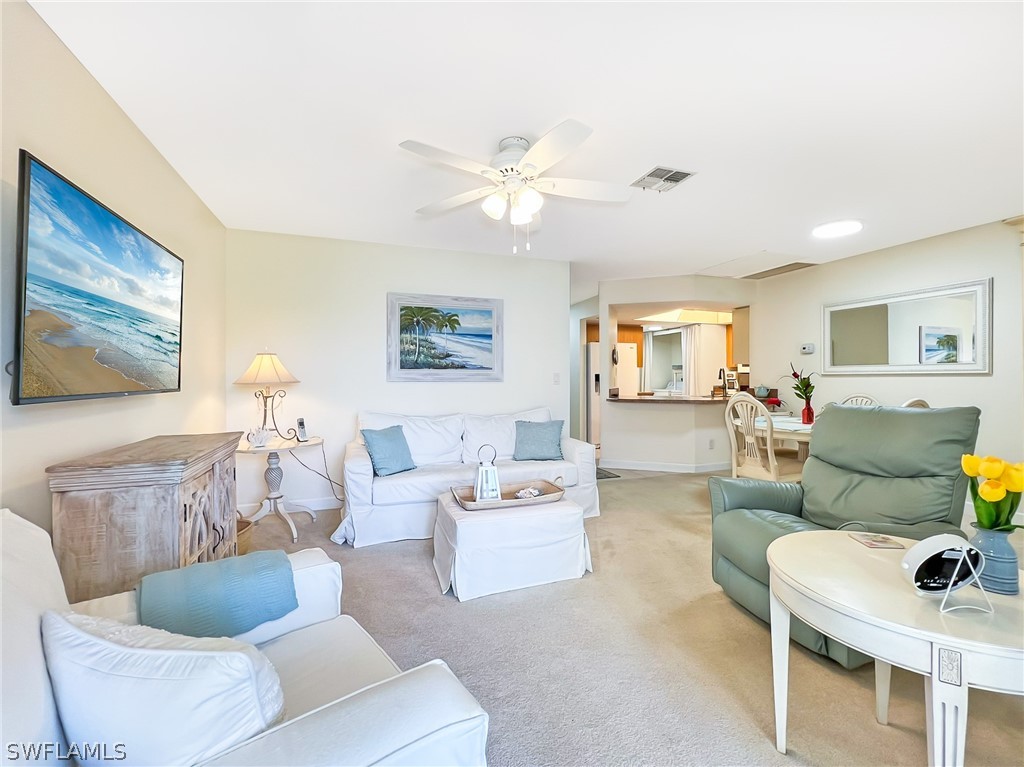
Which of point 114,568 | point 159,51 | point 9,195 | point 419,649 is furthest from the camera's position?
point 419,649

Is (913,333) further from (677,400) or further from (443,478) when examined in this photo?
(443,478)

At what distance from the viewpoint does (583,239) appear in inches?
150

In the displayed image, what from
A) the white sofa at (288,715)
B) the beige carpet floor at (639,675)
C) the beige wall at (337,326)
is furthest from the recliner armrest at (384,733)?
the beige wall at (337,326)

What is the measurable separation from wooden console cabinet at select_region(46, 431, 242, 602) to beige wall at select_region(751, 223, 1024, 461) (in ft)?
17.5

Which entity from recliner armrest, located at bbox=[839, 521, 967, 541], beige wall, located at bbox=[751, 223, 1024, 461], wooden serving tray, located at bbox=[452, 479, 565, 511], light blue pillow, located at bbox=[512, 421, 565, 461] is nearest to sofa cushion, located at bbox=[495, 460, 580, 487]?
light blue pillow, located at bbox=[512, 421, 565, 461]

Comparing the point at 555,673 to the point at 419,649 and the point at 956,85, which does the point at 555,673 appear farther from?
the point at 956,85

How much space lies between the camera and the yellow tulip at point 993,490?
3.55 feet

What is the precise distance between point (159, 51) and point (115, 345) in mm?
1117

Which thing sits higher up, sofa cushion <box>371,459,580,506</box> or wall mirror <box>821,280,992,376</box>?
wall mirror <box>821,280,992,376</box>

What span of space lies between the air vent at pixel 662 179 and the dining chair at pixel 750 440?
→ 5.83 ft

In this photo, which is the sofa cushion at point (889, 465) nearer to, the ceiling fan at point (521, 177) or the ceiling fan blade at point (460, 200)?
the ceiling fan at point (521, 177)

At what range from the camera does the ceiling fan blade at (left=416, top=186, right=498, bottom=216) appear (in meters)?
2.24

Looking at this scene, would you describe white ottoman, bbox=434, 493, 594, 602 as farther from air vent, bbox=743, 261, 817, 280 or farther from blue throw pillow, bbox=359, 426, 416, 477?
air vent, bbox=743, 261, 817, 280

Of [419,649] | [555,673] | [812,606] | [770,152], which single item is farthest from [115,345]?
[770,152]
